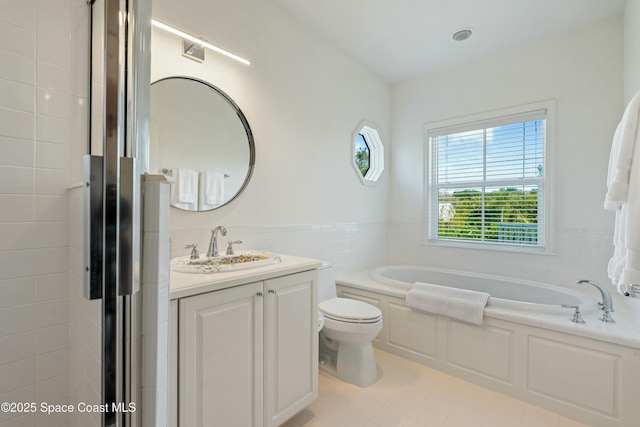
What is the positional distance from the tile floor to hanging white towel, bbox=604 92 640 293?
3.30 ft

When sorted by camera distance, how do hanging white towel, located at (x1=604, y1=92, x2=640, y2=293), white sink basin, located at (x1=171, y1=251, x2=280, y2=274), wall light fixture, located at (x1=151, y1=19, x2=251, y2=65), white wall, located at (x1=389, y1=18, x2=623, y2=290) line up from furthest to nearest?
1. white wall, located at (x1=389, y1=18, x2=623, y2=290)
2. wall light fixture, located at (x1=151, y1=19, x2=251, y2=65)
3. white sink basin, located at (x1=171, y1=251, x2=280, y2=274)
4. hanging white towel, located at (x1=604, y1=92, x2=640, y2=293)

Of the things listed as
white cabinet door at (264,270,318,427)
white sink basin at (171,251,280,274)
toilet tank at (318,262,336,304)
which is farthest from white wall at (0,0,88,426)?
toilet tank at (318,262,336,304)

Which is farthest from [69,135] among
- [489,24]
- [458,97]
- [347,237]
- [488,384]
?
[458,97]

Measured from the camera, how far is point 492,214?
2895mm

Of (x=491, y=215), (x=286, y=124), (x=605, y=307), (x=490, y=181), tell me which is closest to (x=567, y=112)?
(x=490, y=181)

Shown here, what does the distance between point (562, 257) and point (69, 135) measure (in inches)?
137

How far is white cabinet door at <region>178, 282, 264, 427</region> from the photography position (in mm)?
1105

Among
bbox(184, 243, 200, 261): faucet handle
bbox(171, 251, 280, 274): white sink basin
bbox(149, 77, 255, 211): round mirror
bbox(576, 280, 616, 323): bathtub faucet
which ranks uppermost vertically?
bbox(149, 77, 255, 211): round mirror

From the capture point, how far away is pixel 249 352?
51.5 inches

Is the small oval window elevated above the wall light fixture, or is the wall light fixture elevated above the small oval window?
the wall light fixture

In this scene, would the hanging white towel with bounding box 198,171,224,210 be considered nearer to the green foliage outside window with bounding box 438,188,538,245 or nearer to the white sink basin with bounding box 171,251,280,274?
the white sink basin with bounding box 171,251,280,274

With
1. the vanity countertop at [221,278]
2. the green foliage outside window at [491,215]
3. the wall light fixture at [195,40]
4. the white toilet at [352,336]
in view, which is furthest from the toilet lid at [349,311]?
the wall light fixture at [195,40]

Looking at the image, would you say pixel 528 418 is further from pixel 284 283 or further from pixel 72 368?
pixel 72 368

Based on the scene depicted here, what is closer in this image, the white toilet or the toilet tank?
the white toilet
